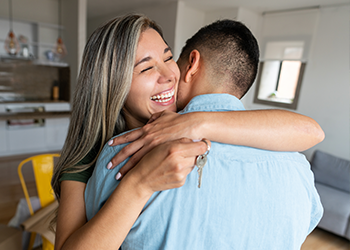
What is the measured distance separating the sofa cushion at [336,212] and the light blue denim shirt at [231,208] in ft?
9.64

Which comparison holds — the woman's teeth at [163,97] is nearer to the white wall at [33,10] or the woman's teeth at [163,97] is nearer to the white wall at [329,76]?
the white wall at [329,76]

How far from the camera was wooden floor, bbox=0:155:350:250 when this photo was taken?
281cm

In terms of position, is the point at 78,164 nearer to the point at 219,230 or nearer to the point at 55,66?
the point at 219,230

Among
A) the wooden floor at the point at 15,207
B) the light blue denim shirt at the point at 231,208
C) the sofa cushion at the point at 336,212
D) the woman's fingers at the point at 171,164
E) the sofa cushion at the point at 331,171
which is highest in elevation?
the woman's fingers at the point at 171,164

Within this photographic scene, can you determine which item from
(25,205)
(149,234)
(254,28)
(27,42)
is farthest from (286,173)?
(27,42)

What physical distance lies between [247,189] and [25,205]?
2.50m

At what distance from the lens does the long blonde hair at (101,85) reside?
856 millimetres

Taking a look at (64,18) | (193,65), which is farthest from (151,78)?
(64,18)

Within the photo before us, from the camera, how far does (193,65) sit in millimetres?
858

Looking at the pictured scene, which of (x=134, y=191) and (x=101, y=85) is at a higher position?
(x=101, y=85)

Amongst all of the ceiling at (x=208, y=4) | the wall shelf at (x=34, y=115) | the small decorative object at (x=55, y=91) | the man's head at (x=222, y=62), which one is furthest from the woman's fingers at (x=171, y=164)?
the small decorative object at (x=55, y=91)

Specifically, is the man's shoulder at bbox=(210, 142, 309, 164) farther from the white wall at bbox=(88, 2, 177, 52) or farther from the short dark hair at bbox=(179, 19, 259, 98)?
the white wall at bbox=(88, 2, 177, 52)

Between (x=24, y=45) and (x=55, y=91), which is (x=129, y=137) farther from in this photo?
(x=24, y=45)

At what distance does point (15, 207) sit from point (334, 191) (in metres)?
4.10
